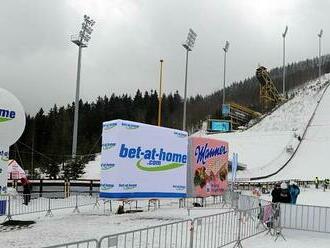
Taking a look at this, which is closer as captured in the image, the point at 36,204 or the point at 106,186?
the point at 106,186

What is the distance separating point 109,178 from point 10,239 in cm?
553

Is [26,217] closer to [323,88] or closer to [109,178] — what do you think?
[109,178]

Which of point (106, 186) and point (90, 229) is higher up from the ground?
point (106, 186)

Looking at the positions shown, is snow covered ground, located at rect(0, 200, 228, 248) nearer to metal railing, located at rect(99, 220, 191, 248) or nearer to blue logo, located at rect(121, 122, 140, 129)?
metal railing, located at rect(99, 220, 191, 248)

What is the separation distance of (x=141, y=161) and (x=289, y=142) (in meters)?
48.1

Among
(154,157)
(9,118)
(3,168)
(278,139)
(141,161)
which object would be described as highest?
(278,139)

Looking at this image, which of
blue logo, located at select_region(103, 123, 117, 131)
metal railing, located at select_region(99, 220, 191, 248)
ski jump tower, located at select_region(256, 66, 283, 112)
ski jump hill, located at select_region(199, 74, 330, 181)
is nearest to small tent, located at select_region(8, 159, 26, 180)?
blue logo, located at select_region(103, 123, 117, 131)

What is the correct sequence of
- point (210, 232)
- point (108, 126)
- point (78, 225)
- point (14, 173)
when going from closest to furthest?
point (210, 232), point (78, 225), point (108, 126), point (14, 173)

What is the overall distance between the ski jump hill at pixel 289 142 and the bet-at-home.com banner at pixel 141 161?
26717 mm

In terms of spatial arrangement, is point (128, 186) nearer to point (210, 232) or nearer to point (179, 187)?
point (179, 187)

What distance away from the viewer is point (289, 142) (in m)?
63.8

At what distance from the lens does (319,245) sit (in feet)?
42.8

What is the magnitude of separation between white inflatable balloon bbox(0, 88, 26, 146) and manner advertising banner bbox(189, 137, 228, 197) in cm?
777

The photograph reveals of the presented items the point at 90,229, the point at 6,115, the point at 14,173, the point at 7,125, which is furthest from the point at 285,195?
the point at 14,173
